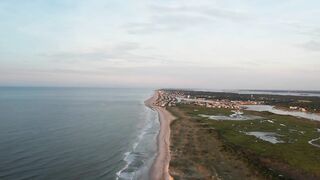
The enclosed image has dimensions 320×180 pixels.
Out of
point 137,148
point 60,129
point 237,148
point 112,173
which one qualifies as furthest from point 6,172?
point 60,129

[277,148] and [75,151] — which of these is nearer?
[75,151]

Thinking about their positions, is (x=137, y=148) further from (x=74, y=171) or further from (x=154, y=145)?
(x=74, y=171)

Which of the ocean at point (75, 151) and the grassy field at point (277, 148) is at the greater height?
the grassy field at point (277, 148)

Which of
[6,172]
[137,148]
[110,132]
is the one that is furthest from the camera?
[110,132]

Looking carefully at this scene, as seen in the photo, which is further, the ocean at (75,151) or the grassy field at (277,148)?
the ocean at (75,151)

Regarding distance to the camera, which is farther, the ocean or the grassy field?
the ocean

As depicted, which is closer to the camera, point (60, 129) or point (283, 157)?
point (283, 157)

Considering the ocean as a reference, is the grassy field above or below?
above

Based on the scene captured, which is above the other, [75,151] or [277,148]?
[277,148]
